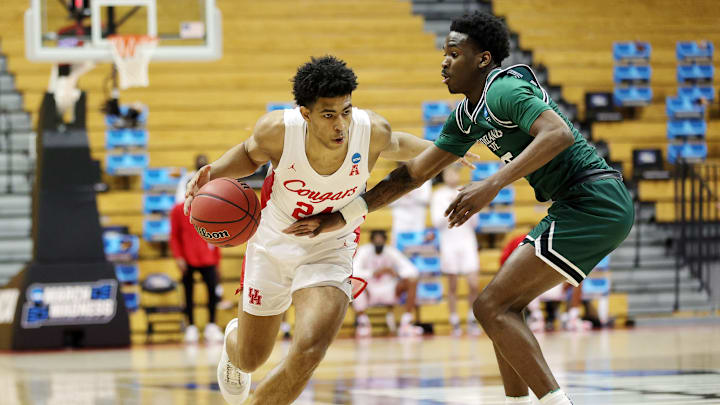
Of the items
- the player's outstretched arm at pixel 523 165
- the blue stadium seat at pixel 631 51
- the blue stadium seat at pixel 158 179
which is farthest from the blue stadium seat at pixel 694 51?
the player's outstretched arm at pixel 523 165

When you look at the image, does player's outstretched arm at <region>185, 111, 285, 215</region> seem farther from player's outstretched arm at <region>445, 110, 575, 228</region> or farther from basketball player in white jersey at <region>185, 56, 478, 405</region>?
player's outstretched arm at <region>445, 110, 575, 228</region>

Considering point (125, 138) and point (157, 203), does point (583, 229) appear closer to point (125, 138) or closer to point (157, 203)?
point (157, 203)

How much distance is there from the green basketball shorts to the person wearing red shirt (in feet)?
22.8

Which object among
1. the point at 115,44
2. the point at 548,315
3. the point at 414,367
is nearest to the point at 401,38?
the point at 548,315

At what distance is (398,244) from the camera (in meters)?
12.3

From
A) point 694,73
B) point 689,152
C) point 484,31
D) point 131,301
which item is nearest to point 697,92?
point 694,73

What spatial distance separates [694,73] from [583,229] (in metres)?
12.4

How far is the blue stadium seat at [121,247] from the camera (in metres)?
12.1

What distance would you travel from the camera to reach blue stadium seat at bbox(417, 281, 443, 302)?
12156 millimetres

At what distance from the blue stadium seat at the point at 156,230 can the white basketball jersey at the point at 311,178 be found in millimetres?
7531

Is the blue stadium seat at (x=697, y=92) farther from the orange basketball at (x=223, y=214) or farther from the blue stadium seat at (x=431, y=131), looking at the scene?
the orange basketball at (x=223, y=214)

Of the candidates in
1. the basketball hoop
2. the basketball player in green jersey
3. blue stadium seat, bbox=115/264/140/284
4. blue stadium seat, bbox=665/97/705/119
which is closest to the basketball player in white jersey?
the basketball player in green jersey

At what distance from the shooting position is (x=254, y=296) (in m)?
5.16

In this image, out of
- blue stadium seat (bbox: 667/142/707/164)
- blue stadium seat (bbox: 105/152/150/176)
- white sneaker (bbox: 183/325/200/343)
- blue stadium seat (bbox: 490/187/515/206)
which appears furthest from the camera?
blue stadium seat (bbox: 667/142/707/164)
